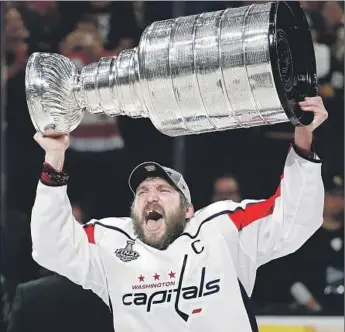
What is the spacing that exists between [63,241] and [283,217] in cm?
67

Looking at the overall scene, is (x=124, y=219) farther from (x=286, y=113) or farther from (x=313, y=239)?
(x=313, y=239)

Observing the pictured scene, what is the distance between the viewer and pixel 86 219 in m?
3.73

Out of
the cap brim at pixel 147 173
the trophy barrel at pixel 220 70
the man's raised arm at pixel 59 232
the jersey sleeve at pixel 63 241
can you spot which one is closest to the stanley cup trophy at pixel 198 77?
the trophy barrel at pixel 220 70

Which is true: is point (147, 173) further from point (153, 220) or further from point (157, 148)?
point (157, 148)

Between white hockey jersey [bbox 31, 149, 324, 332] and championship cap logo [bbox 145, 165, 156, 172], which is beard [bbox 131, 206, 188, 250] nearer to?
white hockey jersey [bbox 31, 149, 324, 332]

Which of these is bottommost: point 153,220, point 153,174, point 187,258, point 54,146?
point 187,258

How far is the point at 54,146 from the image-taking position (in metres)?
2.40

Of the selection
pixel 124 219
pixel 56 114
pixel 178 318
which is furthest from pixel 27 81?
pixel 178 318

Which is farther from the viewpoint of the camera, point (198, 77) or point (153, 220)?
point (153, 220)

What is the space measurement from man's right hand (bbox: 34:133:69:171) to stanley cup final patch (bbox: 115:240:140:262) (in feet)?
1.12

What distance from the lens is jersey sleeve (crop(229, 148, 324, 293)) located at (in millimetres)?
2404

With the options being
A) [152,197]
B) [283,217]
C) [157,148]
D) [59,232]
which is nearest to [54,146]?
[59,232]

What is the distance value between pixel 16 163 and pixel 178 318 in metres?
1.73

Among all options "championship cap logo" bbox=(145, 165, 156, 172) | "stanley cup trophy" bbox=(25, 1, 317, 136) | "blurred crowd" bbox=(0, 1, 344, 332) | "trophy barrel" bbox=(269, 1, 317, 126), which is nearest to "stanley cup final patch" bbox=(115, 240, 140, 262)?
"championship cap logo" bbox=(145, 165, 156, 172)
